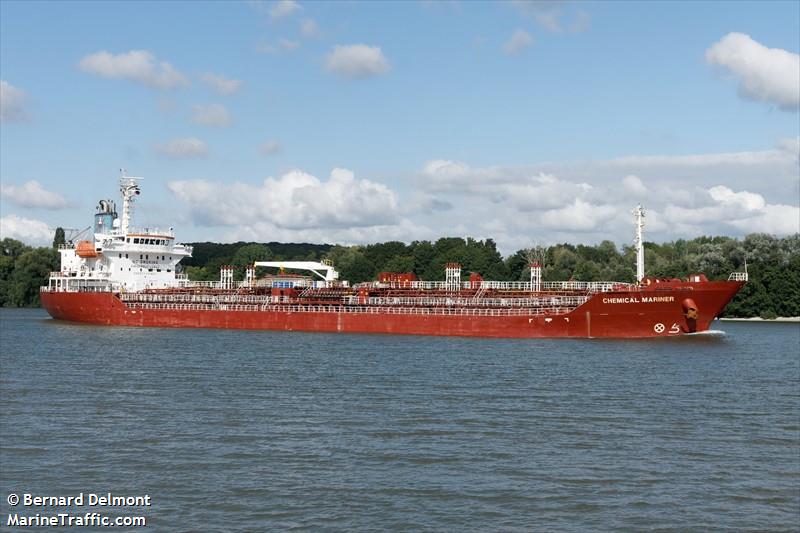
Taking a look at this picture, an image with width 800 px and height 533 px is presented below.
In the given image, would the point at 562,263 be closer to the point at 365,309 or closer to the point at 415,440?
the point at 365,309

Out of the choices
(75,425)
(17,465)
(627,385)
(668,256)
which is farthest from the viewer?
(668,256)

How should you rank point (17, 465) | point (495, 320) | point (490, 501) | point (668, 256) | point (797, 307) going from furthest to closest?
point (668, 256), point (797, 307), point (495, 320), point (17, 465), point (490, 501)

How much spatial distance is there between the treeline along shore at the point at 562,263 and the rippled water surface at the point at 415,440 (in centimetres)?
5864

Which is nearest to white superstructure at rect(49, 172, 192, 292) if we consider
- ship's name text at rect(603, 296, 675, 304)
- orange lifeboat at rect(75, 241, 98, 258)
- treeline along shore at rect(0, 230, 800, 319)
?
orange lifeboat at rect(75, 241, 98, 258)

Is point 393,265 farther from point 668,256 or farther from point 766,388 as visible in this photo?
point 766,388

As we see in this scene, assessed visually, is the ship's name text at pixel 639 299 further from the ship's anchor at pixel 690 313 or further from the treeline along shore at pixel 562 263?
the treeline along shore at pixel 562 263

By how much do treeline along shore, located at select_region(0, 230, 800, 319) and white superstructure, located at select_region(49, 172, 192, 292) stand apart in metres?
22.1

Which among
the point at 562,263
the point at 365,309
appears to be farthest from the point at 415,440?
the point at 562,263

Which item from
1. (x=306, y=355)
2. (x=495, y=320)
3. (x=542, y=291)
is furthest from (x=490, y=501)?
(x=542, y=291)

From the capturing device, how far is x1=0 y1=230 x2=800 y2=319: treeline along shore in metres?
96.1

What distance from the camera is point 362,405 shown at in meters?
27.9

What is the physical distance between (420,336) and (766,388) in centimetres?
2684

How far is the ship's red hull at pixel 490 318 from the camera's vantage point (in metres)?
50.7

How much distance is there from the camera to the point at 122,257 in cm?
7275
